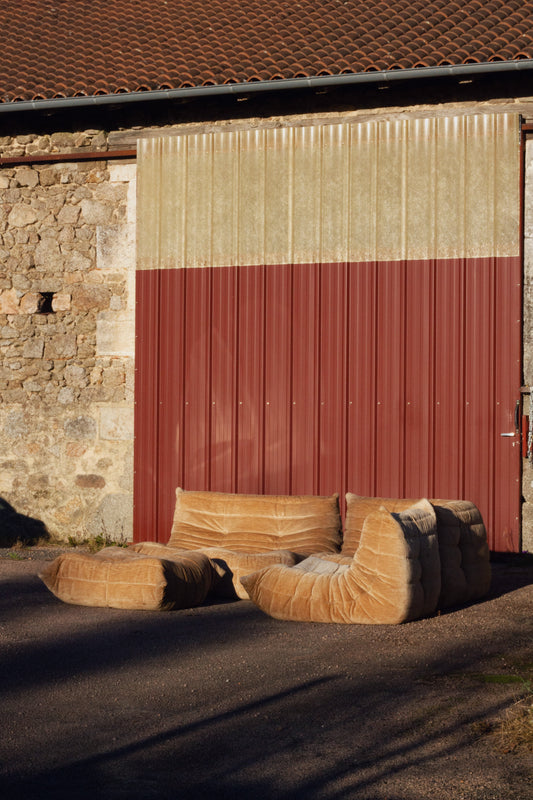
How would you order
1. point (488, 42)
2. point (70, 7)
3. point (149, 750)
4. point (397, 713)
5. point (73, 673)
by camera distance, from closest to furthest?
point (149, 750)
point (397, 713)
point (73, 673)
point (488, 42)
point (70, 7)

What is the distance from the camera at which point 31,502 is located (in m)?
9.74

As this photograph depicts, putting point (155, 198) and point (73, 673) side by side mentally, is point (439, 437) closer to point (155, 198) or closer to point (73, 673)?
point (155, 198)

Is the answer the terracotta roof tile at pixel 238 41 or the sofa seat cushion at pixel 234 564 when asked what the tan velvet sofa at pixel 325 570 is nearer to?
the sofa seat cushion at pixel 234 564

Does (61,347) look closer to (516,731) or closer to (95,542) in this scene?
(95,542)

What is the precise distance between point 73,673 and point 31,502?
4.84 m

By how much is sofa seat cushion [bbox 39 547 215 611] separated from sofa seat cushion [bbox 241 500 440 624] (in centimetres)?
41

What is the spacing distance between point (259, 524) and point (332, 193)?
3.16 m

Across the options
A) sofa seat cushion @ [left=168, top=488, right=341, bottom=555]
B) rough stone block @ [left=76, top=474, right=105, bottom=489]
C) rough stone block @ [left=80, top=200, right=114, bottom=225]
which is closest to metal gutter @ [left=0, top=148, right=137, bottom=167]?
rough stone block @ [left=80, top=200, right=114, bottom=225]

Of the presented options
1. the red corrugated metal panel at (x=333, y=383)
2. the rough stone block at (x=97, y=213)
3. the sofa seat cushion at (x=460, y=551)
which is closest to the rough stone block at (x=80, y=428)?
the red corrugated metal panel at (x=333, y=383)

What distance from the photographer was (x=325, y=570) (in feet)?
21.5

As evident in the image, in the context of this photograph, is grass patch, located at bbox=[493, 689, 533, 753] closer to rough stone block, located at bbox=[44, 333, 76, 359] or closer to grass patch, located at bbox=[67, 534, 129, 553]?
grass patch, located at bbox=[67, 534, 129, 553]

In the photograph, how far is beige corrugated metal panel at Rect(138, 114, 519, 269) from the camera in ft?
28.3

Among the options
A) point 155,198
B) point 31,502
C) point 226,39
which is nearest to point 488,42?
point 226,39

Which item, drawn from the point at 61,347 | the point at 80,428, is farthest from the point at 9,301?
the point at 80,428
